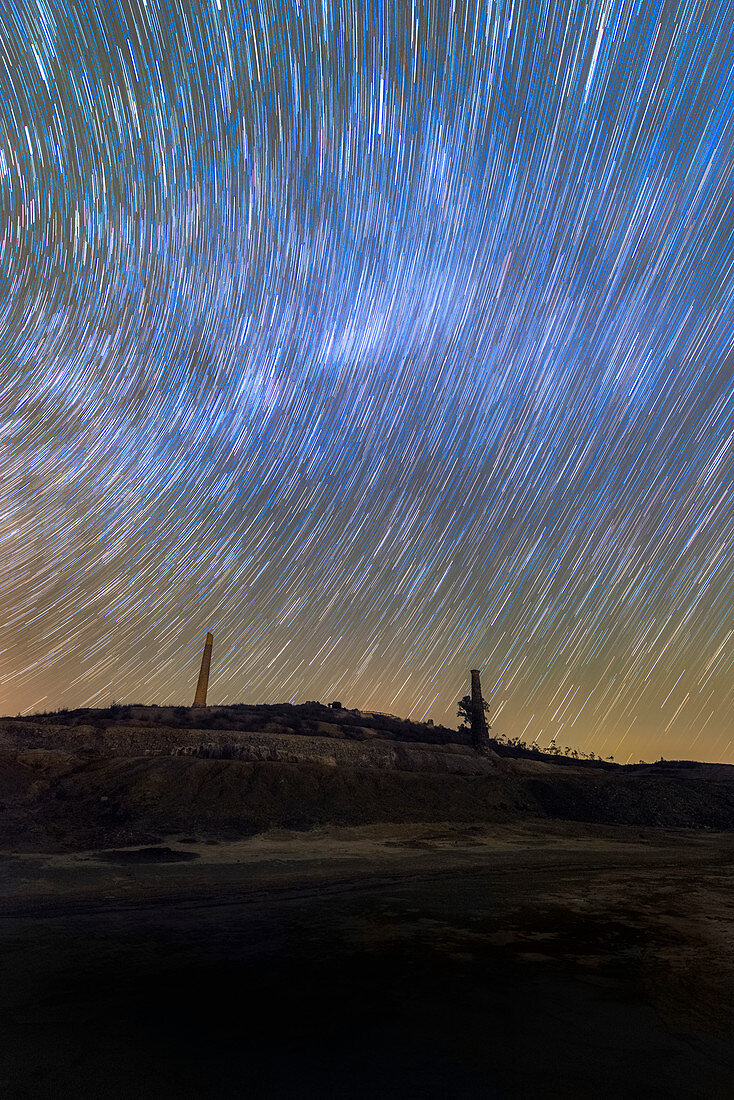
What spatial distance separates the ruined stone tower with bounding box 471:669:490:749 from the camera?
5347 cm

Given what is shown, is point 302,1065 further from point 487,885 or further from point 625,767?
point 625,767

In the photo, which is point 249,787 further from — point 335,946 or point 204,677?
point 204,677

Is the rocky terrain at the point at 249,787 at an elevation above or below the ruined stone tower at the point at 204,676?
below

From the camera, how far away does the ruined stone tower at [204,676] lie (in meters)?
52.3

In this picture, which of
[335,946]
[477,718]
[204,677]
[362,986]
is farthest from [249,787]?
[477,718]

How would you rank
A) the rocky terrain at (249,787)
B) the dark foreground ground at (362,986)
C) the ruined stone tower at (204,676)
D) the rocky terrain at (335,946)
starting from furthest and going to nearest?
1. the ruined stone tower at (204,676)
2. the rocky terrain at (249,787)
3. the rocky terrain at (335,946)
4. the dark foreground ground at (362,986)

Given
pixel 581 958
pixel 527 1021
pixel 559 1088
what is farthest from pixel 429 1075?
pixel 581 958

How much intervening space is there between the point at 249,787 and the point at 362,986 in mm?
22236

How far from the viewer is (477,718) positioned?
54.8m

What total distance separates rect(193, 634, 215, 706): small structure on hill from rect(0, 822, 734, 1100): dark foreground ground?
3543 cm

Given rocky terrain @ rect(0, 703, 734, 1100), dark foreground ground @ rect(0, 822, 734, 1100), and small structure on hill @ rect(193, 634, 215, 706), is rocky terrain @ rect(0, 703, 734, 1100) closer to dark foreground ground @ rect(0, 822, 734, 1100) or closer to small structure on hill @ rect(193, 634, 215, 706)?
dark foreground ground @ rect(0, 822, 734, 1100)

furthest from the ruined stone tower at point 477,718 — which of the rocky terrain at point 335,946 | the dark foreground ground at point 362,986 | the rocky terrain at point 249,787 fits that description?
the dark foreground ground at point 362,986

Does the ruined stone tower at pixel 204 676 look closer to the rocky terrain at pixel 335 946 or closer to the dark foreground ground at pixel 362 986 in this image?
the rocky terrain at pixel 335 946

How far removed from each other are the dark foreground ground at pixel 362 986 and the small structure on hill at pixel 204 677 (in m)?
35.4
